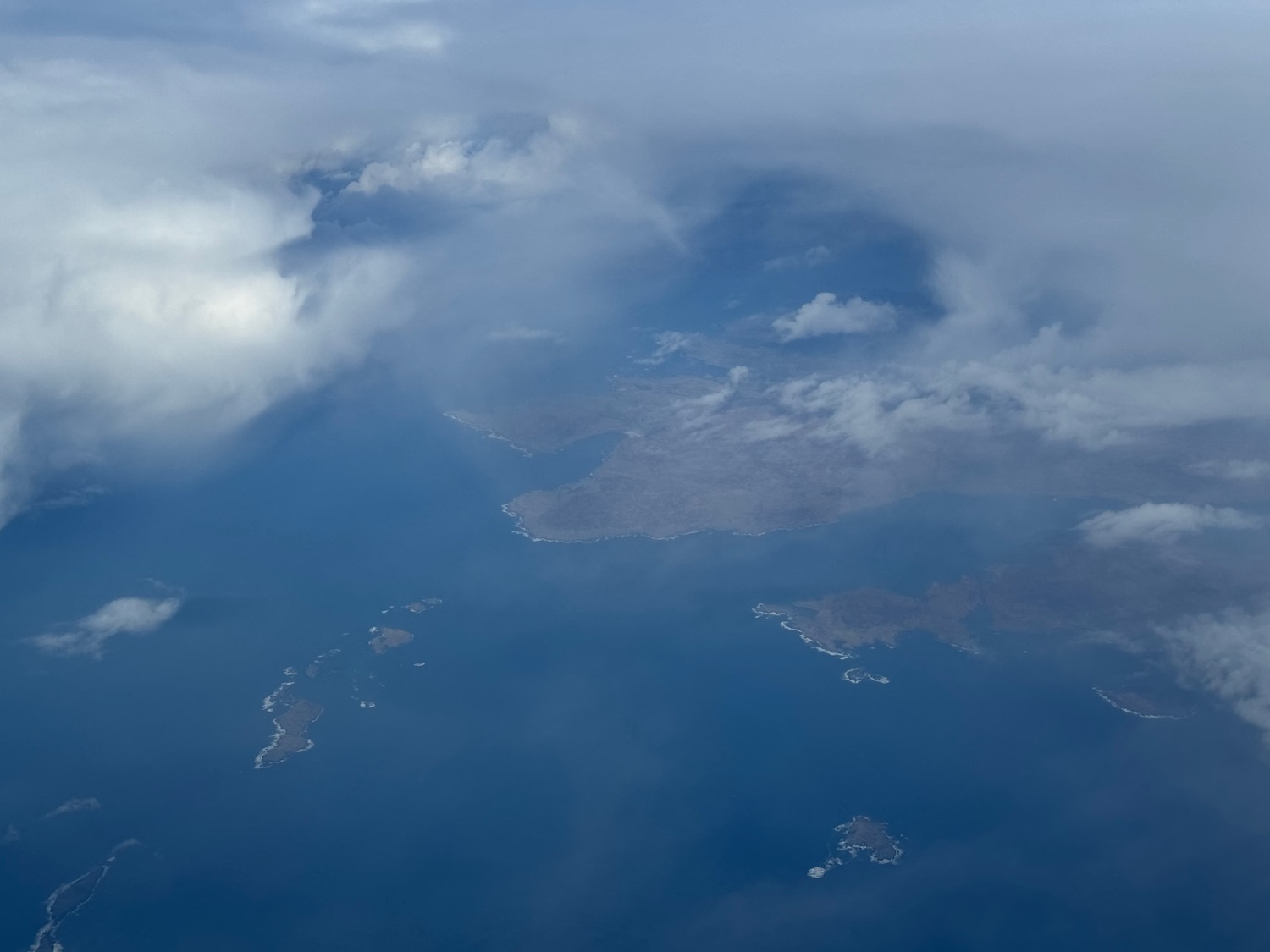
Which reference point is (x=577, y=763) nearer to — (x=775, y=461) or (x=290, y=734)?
(x=290, y=734)

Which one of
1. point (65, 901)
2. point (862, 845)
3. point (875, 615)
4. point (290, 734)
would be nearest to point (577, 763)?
point (862, 845)

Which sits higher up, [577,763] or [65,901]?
[577,763]

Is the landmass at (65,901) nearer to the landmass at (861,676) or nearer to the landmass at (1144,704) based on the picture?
the landmass at (861,676)

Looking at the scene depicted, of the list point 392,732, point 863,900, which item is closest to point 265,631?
point 392,732

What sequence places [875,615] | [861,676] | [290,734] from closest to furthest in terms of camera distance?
[290,734] → [861,676] → [875,615]

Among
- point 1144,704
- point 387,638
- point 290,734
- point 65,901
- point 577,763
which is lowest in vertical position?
point 387,638

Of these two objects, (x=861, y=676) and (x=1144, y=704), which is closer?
(x=1144, y=704)

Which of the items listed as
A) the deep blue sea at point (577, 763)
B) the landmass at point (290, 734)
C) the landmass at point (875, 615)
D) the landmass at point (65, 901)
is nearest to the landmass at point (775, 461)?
the deep blue sea at point (577, 763)
